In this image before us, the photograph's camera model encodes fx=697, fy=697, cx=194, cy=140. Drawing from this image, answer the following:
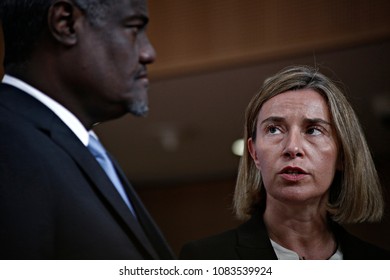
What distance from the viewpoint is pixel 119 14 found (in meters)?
1.94

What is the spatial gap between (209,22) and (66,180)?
0.93m

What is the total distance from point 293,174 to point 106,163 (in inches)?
21.3

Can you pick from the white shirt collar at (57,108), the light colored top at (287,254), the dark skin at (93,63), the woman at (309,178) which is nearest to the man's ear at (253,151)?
the woman at (309,178)

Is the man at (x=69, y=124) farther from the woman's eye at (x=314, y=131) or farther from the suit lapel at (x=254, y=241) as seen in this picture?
the woman's eye at (x=314, y=131)

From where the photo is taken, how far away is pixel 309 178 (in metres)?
2.02

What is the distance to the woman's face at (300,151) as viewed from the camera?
6.63 ft

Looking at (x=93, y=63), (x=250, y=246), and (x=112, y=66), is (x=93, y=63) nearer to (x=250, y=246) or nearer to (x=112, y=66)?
(x=112, y=66)

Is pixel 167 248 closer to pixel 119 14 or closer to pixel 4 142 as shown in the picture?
pixel 4 142

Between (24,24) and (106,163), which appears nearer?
(24,24)

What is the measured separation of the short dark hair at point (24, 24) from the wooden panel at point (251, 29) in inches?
21.3

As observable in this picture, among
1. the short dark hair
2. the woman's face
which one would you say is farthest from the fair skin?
the short dark hair

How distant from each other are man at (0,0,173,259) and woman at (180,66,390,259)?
1.07 ft

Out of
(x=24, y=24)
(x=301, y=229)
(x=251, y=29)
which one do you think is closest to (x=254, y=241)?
(x=301, y=229)
